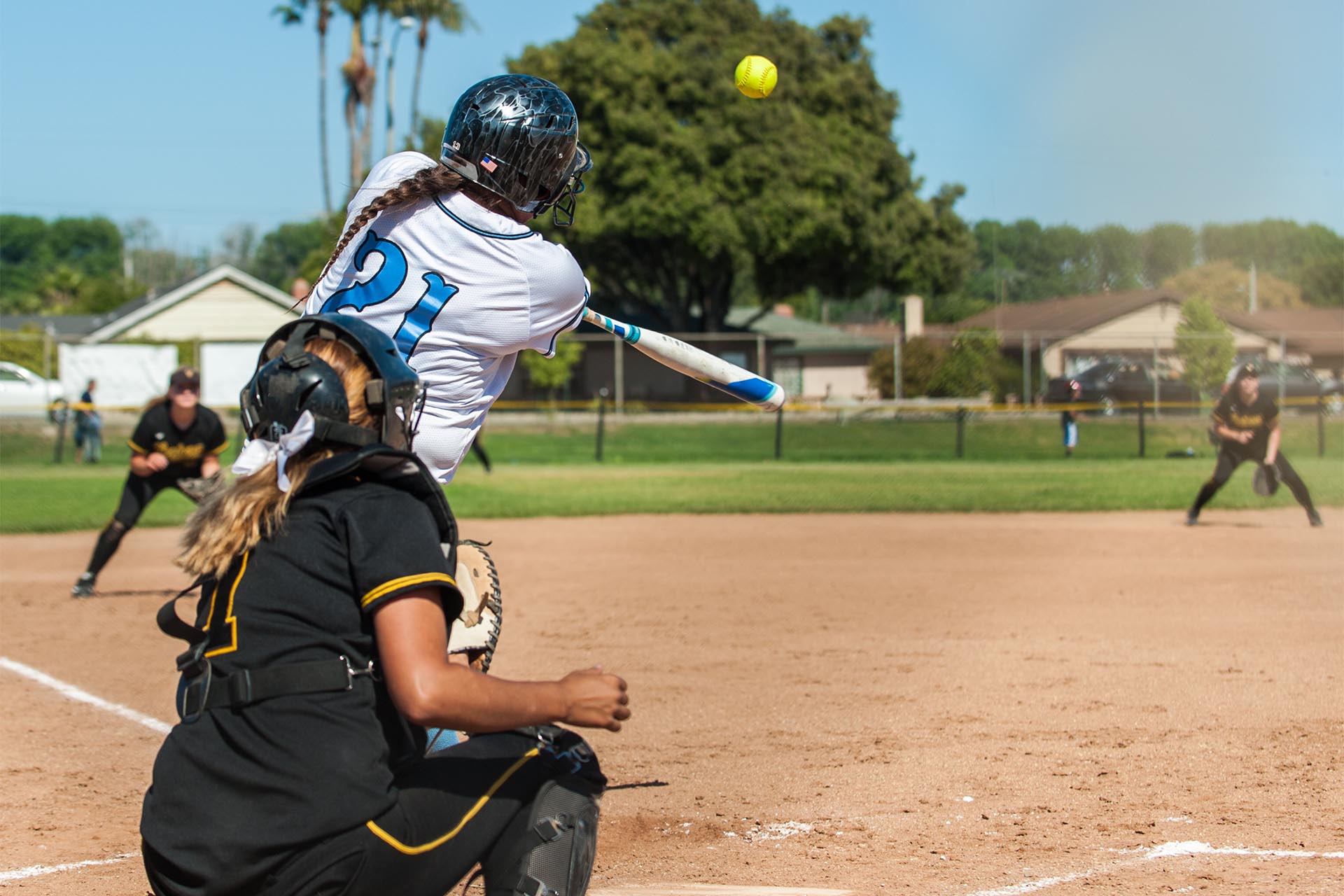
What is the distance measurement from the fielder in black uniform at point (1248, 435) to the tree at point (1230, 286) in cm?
2307

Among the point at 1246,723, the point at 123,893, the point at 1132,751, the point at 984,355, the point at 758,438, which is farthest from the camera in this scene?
the point at 984,355

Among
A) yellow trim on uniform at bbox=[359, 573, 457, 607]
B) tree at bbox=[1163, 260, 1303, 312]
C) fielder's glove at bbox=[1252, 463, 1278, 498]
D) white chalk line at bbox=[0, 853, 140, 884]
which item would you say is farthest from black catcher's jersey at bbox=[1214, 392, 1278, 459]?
tree at bbox=[1163, 260, 1303, 312]

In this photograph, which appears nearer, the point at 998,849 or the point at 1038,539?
the point at 998,849

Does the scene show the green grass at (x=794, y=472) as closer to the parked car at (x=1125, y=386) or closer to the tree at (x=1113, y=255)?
the parked car at (x=1125, y=386)

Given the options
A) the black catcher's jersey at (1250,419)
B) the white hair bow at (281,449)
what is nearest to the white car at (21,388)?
the black catcher's jersey at (1250,419)

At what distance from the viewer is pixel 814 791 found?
4.79 meters

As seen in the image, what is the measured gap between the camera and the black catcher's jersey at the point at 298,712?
7.45 feet

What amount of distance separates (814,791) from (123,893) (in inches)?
91.5

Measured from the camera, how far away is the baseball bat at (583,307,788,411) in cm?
372

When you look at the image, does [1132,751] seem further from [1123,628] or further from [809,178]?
[809,178]

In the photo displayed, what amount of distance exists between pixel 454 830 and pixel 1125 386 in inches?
1155

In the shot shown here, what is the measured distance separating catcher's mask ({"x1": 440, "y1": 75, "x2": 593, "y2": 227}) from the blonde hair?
87 cm

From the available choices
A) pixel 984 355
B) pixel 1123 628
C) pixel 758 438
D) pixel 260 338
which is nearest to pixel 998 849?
pixel 1123 628

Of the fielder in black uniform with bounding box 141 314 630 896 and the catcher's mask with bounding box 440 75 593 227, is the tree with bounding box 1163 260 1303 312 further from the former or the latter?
the fielder in black uniform with bounding box 141 314 630 896
